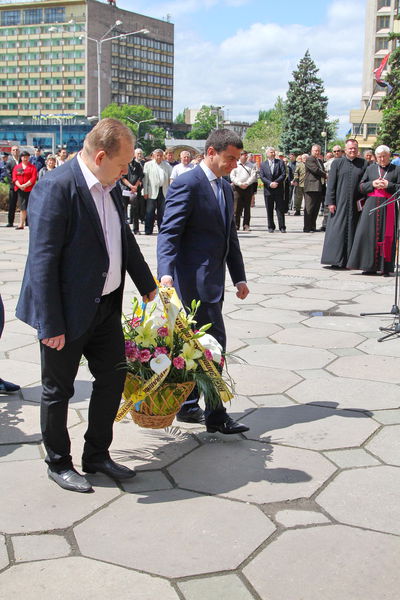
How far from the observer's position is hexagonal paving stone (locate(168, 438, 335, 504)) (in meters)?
3.44

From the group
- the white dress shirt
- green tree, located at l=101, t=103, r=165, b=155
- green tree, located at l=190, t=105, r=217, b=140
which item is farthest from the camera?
green tree, located at l=190, t=105, r=217, b=140

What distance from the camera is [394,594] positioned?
2.57 metres

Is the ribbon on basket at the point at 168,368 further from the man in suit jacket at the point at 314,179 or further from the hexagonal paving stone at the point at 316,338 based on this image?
the man in suit jacket at the point at 314,179

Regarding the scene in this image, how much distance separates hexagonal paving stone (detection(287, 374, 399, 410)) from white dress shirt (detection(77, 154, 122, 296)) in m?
1.91

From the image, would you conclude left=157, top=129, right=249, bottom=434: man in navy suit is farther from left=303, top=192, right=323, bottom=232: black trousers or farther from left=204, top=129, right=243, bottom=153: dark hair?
left=303, top=192, right=323, bottom=232: black trousers

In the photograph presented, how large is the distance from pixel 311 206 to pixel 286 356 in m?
11.4

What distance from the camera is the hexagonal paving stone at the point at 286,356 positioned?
564cm

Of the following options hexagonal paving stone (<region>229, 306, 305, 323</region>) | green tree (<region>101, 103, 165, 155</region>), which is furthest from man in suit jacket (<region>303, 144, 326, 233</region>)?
green tree (<region>101, 103, 165, 155</region>)

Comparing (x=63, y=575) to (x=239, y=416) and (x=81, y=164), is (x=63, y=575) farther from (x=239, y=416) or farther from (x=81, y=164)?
(x=239, y=416)

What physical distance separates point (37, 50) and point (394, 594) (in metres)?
143

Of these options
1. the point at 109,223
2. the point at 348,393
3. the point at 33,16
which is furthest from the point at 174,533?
the point at 33,16

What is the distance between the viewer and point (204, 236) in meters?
4.17

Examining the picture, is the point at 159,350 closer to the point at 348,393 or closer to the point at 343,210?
the point at 348,393

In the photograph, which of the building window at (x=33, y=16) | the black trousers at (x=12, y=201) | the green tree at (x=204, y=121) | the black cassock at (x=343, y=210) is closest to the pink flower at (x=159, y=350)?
the black cassock at (x=343, y=210)
